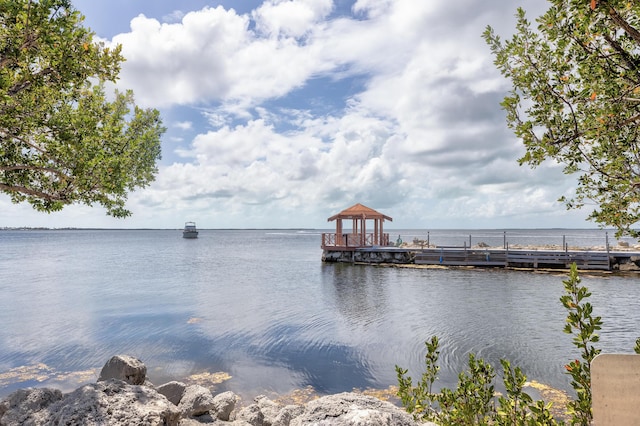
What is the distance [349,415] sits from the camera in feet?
8.00

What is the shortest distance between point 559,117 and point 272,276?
94.1 ft

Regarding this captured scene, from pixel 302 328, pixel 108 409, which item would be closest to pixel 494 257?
pixel 302 328

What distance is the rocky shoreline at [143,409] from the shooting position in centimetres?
255

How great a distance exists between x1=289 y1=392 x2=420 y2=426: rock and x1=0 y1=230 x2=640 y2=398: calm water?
20.4ft

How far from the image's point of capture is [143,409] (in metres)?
3.67

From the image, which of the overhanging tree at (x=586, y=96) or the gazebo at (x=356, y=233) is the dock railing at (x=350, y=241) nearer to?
the gazebo at (x=356, y=233)

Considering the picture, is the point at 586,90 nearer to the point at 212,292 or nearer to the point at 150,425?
the point at 150,425

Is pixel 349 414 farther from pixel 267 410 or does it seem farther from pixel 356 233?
pixel 356 233

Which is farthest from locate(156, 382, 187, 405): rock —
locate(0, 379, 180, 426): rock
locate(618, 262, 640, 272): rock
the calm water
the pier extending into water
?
locate(618, 262, 640, 272): rock

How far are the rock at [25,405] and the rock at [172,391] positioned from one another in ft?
7.64

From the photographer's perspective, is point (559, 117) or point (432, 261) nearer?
point (559, 117)

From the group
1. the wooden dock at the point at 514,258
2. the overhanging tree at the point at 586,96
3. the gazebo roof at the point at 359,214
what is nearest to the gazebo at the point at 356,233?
the gazebo roof at the point at 359,214

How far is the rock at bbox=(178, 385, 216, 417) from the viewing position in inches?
238

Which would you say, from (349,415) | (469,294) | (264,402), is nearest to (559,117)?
(349,415)
